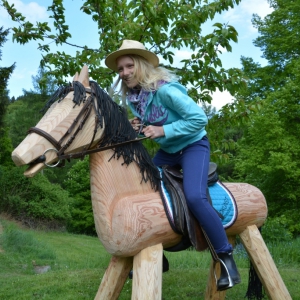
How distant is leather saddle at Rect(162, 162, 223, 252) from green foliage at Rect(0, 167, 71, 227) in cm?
1508

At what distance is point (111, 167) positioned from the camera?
2.78 meters

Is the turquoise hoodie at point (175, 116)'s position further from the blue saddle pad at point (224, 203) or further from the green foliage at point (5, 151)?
the green foliage at point (5, 151)

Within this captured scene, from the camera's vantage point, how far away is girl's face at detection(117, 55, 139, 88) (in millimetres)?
3141

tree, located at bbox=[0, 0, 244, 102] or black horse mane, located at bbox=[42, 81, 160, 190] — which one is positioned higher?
tree, located at bbox=[0, 0, 244, 102]

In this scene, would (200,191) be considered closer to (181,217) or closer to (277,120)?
(181,217)

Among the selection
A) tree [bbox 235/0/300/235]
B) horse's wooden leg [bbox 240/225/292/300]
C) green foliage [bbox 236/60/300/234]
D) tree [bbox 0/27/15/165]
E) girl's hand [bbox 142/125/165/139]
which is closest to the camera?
girl's hand [bbox 142/125/165/139]

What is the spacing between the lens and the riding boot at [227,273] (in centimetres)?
295

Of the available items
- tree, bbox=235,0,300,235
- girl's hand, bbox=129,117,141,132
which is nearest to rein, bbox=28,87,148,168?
girl's hand, bbox=129,117,141,132

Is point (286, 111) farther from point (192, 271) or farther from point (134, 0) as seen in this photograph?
point (134, 0)

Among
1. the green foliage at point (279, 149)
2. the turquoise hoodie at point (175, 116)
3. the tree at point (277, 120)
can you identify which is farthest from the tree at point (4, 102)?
the turquoise hoodie at point (175, 116)

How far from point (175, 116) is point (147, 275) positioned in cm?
120

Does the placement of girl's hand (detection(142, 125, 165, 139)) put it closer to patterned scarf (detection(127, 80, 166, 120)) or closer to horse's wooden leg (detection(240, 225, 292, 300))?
patterned scarf (detection(127, 80, 166, 120))

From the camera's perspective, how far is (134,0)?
4.59 meters

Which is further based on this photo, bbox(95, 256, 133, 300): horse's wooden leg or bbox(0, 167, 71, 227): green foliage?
bbox(0, 167, 71, 227): green foliage
